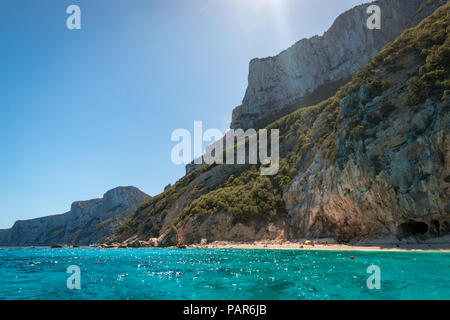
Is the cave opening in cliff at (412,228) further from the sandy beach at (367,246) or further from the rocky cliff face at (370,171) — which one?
the sandy beach at (367,246)

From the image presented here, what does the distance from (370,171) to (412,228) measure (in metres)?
10.4

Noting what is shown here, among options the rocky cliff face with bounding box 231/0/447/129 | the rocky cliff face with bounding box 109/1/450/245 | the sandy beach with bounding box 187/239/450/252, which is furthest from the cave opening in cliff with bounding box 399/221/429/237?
the rocky cliff face with bounding box 231/0/447/129

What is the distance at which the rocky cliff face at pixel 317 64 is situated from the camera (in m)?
102

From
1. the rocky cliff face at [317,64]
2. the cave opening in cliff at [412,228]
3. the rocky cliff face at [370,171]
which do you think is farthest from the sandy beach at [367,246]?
the rocky cliff face at [317,64]

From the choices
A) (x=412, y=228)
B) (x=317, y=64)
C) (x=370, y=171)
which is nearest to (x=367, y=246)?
(x=412, y=228)

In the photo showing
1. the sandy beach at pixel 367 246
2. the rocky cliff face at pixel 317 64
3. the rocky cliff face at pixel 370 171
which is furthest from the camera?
the rocky cliff face at pixel 317 64

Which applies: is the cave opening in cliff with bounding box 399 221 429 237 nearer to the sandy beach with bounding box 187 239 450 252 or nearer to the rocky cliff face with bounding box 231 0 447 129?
the sandy beach with bounding box 187 239 450 252

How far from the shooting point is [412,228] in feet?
130

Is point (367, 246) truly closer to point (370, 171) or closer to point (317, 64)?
point (370, 171)

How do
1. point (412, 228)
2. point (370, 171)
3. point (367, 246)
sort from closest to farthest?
point (412, 228), point (367, 246), point (370, 171)

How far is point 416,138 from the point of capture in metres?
37.0

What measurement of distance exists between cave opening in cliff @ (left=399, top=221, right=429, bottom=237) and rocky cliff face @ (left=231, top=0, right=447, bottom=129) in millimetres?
75579

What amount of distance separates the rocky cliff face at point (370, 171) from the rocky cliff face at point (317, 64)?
4265 centimetres
